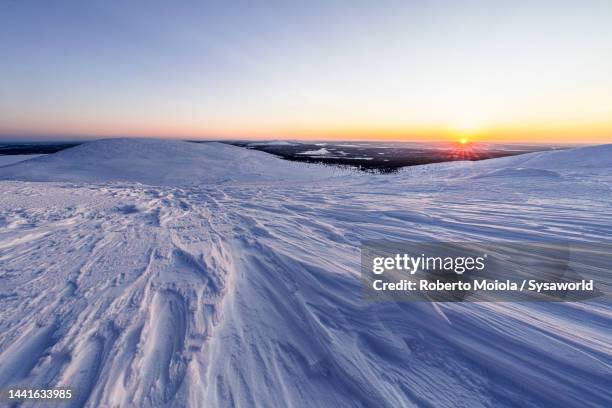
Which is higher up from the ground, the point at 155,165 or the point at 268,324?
the point at 155,165

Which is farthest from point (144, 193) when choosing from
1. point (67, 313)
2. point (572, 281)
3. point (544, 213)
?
point (544, 213)

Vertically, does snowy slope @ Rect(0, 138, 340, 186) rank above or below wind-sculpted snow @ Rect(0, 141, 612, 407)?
above

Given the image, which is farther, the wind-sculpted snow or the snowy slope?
the snowy slope

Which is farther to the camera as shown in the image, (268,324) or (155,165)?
(155,165)

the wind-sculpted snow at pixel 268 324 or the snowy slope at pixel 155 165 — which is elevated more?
the snowy slope at pixel 155 165

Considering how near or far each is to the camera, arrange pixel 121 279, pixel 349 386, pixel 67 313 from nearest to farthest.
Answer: pixel 349 386 → pixel 67 313 → pixel 121 279

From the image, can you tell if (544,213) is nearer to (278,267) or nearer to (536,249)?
(536,249)

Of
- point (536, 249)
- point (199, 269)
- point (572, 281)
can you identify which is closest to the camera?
point (572, 281)

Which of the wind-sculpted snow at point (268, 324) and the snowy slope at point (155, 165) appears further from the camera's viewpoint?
the snowy slope at point (155, 165)
